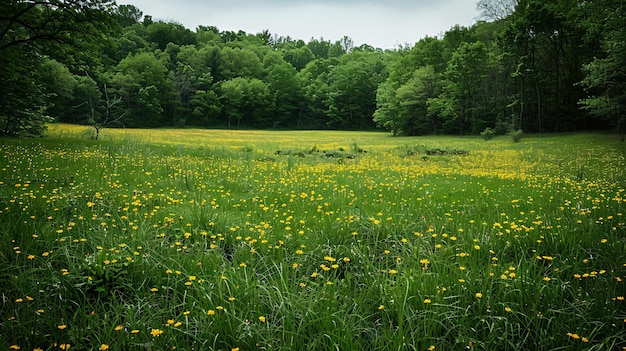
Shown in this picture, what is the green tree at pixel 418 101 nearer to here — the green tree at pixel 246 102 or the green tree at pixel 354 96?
the green tree at pixel 354 96

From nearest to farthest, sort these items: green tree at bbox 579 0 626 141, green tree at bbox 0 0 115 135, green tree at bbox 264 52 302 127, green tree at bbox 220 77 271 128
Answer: green tree at bbox 0 0 115 135
green tree at bbox 579 0 626 141
green tree at bbox 220 77 271 128
green tree at bbox 264 52 302 127

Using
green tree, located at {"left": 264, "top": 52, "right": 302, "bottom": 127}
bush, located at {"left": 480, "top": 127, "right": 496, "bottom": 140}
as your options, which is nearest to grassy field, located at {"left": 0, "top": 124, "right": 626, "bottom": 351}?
bush, located at {"left": 480, "top": 127, "right": 496, "bottom": 140}

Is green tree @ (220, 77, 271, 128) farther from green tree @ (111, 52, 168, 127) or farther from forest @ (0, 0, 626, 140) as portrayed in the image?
green tree @ (111, 52, 168, 127)

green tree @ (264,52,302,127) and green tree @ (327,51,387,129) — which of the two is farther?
green tree @ (264,52,302,127)

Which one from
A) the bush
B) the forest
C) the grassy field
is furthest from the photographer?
the bush

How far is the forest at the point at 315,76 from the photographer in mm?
13383

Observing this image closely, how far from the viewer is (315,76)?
7756cm

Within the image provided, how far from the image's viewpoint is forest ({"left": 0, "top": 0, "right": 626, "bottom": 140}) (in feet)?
43.9

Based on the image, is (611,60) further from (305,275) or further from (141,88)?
(141,88)

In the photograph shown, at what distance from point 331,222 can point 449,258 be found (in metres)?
1.51

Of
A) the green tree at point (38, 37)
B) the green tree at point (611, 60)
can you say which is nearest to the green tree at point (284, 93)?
the green tree at point (611, 60)

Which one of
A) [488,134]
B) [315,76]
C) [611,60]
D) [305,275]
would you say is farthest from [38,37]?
[315,76]

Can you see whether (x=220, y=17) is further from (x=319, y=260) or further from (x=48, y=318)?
(x=48, y=318)

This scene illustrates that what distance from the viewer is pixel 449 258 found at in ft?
12.3
